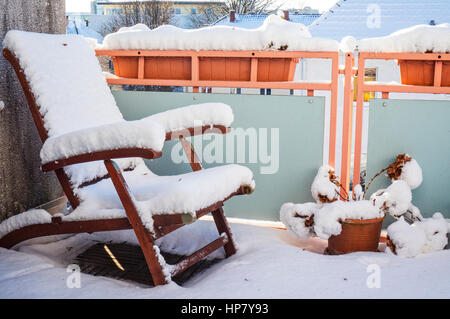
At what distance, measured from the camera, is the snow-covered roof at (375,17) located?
1118cm

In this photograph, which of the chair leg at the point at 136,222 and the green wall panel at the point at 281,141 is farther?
the green wall panel at the point at 281,141

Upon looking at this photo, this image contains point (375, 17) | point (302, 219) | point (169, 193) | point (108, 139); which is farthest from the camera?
point (375, 17)

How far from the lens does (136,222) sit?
182cm

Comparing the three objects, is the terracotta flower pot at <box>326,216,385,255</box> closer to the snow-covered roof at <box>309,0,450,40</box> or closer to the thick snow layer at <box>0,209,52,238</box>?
the thick snow layer at <box>0,209,52,238</box>

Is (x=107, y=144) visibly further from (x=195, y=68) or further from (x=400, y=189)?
(x=400, y=189)

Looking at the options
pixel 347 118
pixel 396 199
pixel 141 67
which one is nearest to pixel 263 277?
pixel 396 199

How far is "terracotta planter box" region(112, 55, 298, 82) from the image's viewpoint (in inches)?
112

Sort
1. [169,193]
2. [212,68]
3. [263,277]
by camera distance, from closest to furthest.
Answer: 1. [169,193]
2. [263,277]
3. [212,68]

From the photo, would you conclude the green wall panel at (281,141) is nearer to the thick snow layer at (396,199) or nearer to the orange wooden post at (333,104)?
the orange wooden post at (333,104)

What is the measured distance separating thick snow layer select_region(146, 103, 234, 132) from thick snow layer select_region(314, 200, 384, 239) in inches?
26.4

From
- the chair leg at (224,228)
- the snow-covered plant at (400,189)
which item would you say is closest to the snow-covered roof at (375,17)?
the snow-covered plant at (400,189)

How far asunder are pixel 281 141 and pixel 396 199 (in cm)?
74
